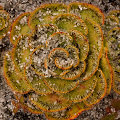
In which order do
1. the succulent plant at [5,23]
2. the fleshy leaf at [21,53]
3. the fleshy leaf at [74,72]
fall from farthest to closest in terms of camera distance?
the succulent plant at [5,23]
the fleshy leaf at [21,53]
the fleshy leaf at [74,72]

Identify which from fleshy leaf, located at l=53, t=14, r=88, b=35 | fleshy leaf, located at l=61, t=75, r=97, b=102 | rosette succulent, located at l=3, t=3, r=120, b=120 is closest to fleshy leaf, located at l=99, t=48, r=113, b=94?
rosette succulent, located at l=3, t=3, r=120, b=120

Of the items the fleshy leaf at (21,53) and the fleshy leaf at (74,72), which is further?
the fleshy leaf at (21,53)

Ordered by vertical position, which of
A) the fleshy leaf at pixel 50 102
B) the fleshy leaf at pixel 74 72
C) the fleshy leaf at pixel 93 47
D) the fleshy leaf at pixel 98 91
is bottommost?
the fleshy leaf at pixel 50 102

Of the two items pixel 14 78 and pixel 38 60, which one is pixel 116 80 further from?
pixel 14 78

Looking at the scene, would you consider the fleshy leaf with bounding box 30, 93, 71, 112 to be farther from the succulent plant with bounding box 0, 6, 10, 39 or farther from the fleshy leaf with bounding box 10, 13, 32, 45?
the succulent plant with bounding box 0, 6, 10, 39

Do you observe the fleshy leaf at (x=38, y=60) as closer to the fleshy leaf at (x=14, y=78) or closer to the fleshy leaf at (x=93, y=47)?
the fleshy leaf at (x=14, y=78)

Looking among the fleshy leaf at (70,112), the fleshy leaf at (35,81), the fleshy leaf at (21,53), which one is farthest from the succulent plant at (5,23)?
the fleshy leaf at (70,112)

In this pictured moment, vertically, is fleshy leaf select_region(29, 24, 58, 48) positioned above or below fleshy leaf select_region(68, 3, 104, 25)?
below

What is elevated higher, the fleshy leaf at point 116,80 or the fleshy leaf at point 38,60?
the fleshy leaf at point 38,60

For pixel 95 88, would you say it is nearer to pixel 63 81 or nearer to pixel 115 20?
pixel 63 81
